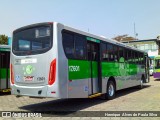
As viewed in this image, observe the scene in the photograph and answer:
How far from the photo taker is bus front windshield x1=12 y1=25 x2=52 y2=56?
859 centimetres

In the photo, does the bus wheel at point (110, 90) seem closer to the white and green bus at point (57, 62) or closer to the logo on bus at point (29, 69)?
the white and green bus at point (57, 62)

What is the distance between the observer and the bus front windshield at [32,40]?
28.2 feet

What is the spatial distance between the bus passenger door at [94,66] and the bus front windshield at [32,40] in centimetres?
238

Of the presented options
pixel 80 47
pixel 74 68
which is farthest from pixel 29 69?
pixel 80 47

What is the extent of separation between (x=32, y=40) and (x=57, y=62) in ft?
4.84

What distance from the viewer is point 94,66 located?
1091cm

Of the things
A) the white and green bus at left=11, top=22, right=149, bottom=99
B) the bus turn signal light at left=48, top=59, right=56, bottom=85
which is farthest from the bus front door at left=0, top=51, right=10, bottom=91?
the bus turn signal light at left=48, top=59, right=56, bottom=85

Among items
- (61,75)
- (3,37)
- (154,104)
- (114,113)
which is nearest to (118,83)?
(154,104)

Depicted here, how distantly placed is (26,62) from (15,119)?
7.03ft

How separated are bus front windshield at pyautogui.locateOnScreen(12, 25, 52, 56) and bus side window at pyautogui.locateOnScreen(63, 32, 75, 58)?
59 centimetres

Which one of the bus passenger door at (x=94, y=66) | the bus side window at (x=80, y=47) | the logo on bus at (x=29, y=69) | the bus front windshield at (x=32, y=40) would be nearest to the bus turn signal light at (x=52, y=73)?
the bus front windshield at (x=32, y=40)

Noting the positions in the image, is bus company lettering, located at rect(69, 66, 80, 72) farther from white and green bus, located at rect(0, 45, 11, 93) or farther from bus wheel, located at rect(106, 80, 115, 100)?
white and green bus, located at rect(0, 45, 11, 93)

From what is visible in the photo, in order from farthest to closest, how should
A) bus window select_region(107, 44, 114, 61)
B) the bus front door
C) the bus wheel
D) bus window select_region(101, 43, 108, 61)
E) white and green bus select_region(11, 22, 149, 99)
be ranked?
the bus front door, bus window select_region(107, 44, 114, 61), the bus wheel, bus window select_region(101, 43, 108, 61), white and green bus select_region(11, 22, 149, 99)

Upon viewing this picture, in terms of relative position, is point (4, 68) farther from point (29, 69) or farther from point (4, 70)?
point (29, 69)
